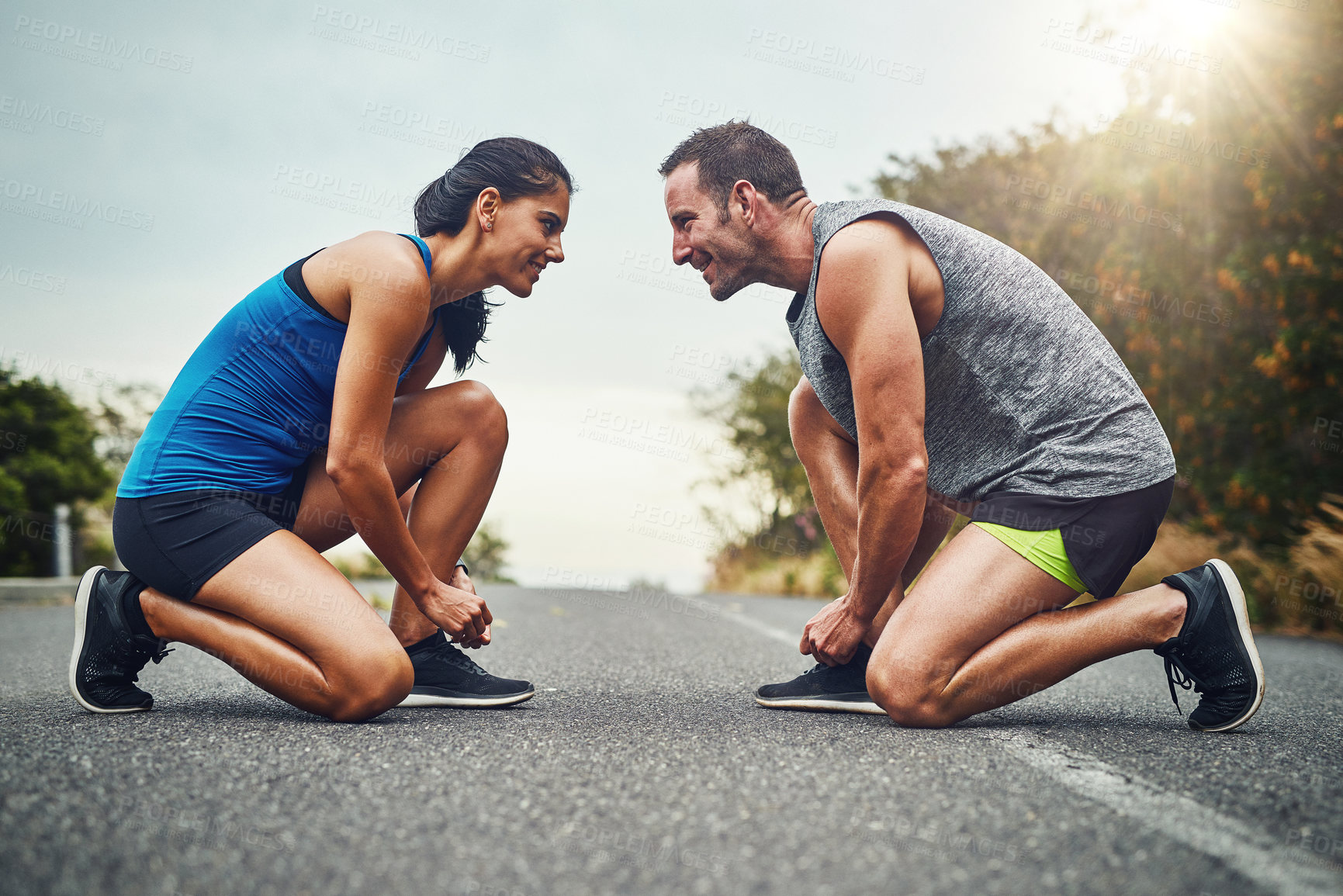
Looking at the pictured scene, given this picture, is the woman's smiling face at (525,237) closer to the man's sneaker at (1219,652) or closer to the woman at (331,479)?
the woman at (331,479)

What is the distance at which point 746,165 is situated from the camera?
2.75 meters

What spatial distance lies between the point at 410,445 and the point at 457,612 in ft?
2.14

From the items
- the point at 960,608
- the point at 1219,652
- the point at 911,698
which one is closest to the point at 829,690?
the point at 911,698

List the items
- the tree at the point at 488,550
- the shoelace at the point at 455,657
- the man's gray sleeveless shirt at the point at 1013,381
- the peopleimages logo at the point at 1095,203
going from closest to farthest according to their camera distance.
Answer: the man's gray sleeveless shirt at the point at 1013,381 → the shoelace at the point at 455,657 → the peopleimages logo at the point at 1095,203 → the tree at the point at 488,550

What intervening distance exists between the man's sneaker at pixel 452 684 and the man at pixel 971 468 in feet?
2.51

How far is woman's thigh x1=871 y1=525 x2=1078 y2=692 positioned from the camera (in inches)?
88.1

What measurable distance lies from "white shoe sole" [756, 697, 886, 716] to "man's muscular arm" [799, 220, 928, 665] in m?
0.36

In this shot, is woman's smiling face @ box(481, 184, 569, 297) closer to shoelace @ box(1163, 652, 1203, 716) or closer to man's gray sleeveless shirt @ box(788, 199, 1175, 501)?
man's gray sleeveless shirt @ box(788, 199, 1175, 501)

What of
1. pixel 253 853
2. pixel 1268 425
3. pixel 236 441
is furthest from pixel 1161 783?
pixel 1268 425

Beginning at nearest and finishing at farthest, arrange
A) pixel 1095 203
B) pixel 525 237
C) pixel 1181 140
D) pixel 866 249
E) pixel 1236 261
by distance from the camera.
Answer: pixel 866 249
pixel 525 237
pixel 1236 261
pixel 1181 140
pixel 1095 203

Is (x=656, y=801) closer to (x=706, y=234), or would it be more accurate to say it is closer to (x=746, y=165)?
(x=706, y=234)

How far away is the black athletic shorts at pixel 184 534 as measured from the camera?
90.9 inches

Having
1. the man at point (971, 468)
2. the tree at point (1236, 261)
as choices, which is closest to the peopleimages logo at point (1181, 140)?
the tree at point (1236, 261)

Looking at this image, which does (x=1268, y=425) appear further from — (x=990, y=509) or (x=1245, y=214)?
(x=990, y=509)
